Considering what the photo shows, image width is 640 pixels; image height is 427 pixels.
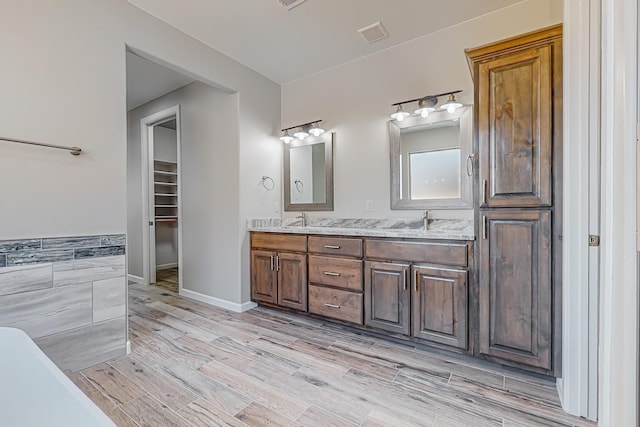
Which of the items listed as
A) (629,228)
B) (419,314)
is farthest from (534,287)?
(629,228)

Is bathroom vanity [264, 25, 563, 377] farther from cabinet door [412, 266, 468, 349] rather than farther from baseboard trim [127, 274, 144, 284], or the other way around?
baseboard trim [127, 274, 144, 284]

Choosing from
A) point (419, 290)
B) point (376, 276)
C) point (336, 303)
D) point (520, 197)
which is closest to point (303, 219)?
point (336, 303)

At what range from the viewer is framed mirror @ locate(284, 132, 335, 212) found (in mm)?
3322

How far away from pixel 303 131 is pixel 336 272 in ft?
5.60

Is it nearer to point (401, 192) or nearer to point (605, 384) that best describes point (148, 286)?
point (401, 192)

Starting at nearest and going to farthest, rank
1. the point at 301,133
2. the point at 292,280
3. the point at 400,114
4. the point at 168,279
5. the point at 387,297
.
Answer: the point at 387,297 < the point at 400,114 < the point at 292,280 < the point at 301,133 < the point at 168,279

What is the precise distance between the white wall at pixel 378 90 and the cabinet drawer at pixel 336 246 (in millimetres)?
557

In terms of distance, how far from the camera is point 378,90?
299 cm

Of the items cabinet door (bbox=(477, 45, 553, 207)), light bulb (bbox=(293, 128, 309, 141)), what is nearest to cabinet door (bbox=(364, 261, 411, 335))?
cabinet door (bbox=(477, 45, 553, 207))

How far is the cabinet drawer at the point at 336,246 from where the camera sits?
2.54m

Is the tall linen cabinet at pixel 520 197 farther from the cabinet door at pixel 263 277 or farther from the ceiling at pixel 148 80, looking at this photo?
the ceiling at pixel 148 80

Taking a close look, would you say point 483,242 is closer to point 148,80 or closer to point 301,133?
point 301,133

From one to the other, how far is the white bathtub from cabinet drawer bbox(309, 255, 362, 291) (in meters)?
1.92

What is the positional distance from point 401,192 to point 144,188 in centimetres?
366
